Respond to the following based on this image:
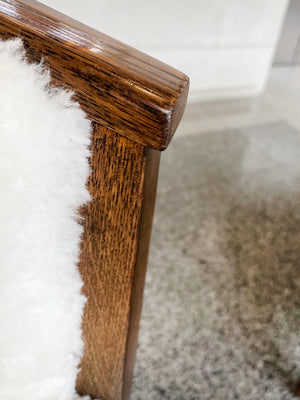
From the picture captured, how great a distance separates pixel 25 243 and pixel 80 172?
110 millimetres

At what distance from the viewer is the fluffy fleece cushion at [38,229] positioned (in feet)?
1.21

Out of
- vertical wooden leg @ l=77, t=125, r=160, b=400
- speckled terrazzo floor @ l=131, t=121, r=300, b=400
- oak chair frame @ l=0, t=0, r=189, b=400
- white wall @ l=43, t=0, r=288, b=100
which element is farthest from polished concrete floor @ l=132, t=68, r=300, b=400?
white wall @ l=43, t=0, r=288, b=100

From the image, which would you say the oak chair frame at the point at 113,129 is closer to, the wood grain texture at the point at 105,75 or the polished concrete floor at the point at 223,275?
the wood grain texture at the point at 105,75

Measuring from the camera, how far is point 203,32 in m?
2.55

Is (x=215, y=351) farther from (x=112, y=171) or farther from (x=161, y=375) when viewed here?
(x=112, y=171)

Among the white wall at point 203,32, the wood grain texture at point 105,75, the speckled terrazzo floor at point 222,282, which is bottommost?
the speckled terrazzo floor at point 222,282

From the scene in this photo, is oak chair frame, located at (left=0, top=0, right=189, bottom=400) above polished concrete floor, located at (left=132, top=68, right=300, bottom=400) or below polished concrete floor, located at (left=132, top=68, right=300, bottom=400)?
above

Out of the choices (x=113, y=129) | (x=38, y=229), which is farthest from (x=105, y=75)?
(x=38, y=229)

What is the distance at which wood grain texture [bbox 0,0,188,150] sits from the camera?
327 millimetres

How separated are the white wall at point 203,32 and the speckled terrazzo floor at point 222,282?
853mm

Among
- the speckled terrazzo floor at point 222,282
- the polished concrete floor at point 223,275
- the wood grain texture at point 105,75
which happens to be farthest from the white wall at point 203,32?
the wood grain texture at point 105,75

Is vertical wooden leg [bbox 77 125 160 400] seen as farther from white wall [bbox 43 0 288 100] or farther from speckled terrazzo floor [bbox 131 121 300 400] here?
white wall [bbox 43 0 288 100]

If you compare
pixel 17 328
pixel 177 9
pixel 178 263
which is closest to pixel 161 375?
pixel 178 263

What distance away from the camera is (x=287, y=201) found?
169 centimetres
